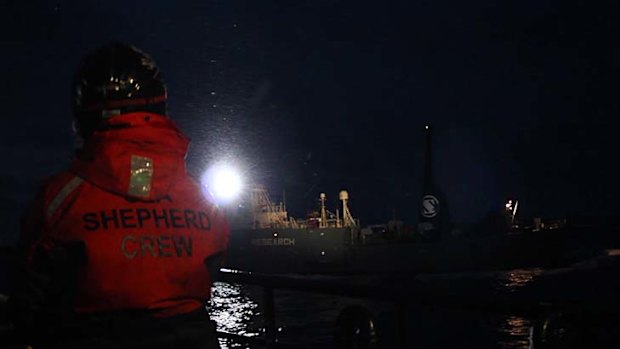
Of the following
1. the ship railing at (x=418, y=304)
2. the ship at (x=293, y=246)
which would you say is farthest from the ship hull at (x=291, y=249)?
the ship railing at (x=418, y=304)

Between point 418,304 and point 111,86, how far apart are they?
2781mm

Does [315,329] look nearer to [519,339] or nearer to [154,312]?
[519,339]

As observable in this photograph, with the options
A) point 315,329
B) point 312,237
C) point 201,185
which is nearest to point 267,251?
point 312,237

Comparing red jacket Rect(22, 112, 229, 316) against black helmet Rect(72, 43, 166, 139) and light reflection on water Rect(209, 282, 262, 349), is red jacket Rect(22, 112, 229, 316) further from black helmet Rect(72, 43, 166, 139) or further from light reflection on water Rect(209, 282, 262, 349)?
light reflection on water Rect(209, 282, 262, 349)

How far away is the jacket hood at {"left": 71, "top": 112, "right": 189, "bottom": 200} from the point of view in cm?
249

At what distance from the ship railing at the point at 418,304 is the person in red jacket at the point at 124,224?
0.85 meters

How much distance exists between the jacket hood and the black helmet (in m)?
0.14

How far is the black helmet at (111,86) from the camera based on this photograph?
→ 2713 mm

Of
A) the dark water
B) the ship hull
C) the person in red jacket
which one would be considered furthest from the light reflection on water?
the person in red jacket

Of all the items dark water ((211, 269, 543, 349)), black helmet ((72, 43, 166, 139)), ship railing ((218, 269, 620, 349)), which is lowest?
dark water ((211, 269, 543, 349))

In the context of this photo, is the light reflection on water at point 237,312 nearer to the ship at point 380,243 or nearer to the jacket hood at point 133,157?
the ship at point 380,243

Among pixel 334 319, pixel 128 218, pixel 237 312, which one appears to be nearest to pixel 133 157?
pixel 128 218

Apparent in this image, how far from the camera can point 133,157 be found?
2.52 meters

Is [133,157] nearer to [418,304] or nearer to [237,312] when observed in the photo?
[418,304]
